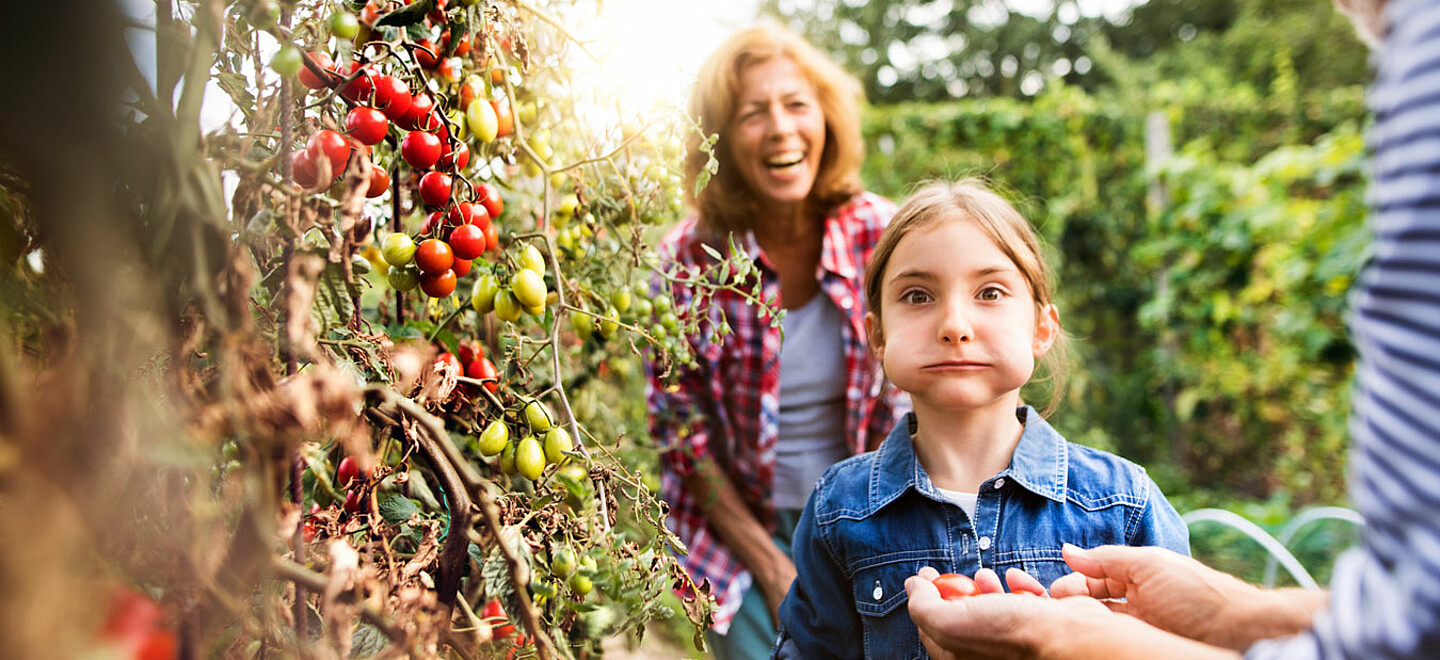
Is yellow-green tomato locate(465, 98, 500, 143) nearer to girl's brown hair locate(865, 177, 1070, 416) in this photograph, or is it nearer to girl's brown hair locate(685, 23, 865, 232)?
girl's brown hair locate(865, 177, 1070, 416)

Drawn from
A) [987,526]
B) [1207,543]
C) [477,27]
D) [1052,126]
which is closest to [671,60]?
[477,27]

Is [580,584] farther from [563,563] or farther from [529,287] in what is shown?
[529,287]

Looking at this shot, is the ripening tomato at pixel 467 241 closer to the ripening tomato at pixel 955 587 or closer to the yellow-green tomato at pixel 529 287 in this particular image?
the yellow-green tomato at pixel 529 287

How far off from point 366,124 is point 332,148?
74 mm

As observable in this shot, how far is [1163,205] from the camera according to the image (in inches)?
175

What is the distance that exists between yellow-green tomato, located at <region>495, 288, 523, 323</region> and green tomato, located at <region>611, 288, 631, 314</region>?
10.7 inches

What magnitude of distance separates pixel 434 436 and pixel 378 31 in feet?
1.22

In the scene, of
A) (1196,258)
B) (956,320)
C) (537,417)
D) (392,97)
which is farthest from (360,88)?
(1196,258)

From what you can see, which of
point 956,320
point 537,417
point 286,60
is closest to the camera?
point 286,60

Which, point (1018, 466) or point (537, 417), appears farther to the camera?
point (1018, 466)

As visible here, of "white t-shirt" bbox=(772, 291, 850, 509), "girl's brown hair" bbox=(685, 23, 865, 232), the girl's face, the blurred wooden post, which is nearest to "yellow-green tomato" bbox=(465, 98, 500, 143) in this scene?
the girl's face

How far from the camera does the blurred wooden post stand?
14.3 ft

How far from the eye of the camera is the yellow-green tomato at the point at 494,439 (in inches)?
32.0

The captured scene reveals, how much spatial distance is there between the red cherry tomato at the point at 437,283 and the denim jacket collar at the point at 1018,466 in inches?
25.4
